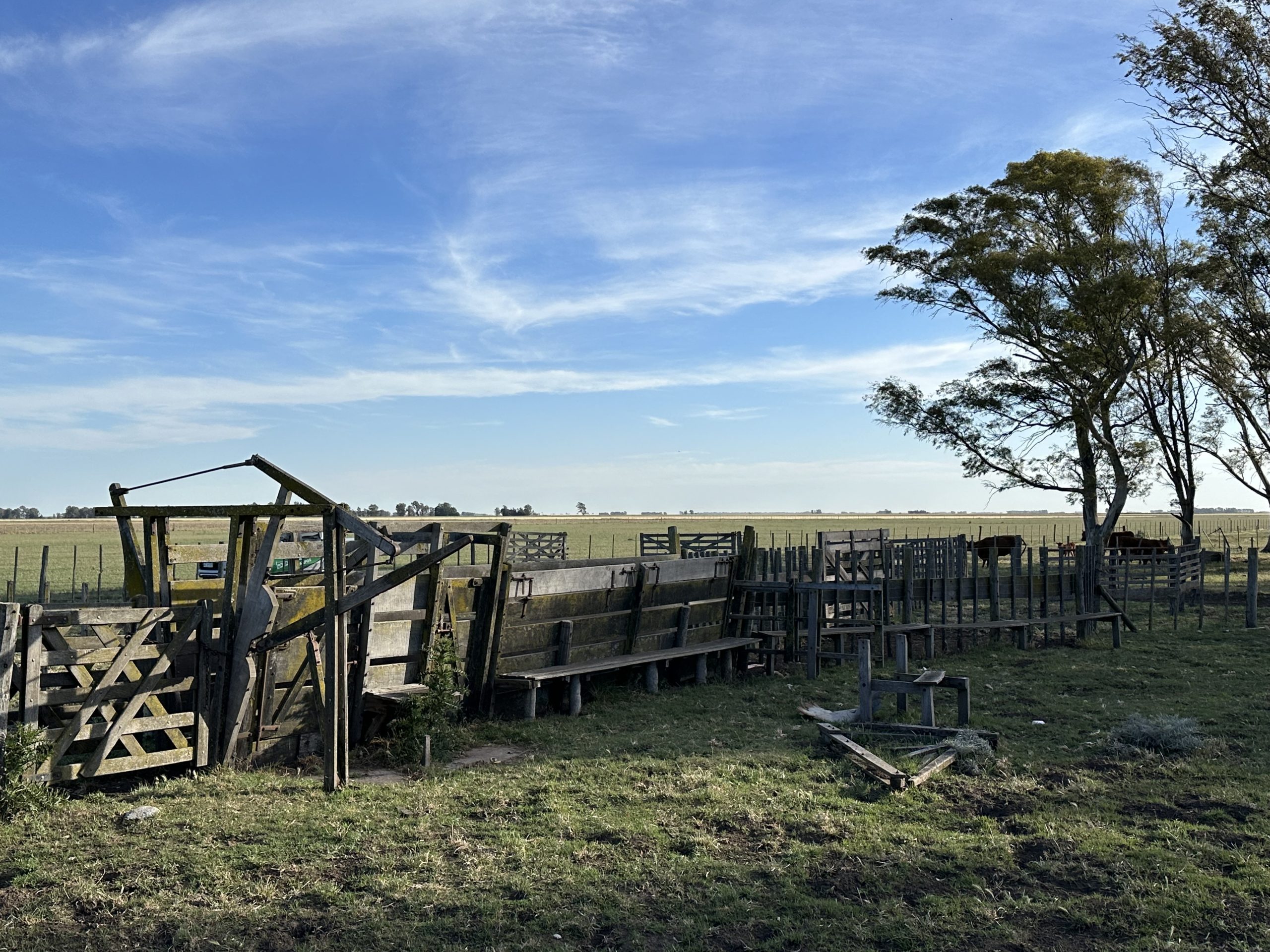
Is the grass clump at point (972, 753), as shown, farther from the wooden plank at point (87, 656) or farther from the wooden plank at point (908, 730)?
the wooden plank at point (87, 656)

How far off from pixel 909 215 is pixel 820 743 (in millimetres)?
31508

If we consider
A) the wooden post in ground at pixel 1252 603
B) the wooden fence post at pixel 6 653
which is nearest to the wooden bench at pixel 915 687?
the wooden fence post at pixel 6 653

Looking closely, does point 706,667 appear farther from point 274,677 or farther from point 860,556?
point 274,677

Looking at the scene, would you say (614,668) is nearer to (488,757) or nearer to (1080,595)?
(488,757)

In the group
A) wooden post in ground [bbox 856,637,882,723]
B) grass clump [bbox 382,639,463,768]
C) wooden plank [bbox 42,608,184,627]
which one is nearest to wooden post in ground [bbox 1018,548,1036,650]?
wooden post in ground [bbox 856,637,882,723]

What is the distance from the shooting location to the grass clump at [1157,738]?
32.6 ft

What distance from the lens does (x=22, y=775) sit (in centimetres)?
773

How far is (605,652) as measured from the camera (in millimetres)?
13391

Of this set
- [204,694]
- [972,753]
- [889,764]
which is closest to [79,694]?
[204,694]

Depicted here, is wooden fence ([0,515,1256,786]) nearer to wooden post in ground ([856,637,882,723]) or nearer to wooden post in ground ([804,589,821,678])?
wooden post in ground ([804,589,821,678])

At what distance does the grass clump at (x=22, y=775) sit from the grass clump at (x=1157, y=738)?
30.8ft

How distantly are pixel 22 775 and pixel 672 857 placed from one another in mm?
4943

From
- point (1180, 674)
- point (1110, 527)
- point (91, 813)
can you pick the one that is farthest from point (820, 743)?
point (1110, 527)

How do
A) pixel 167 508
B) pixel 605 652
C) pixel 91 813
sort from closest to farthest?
1. pixel 91 813
2. pixel 167 508
3. pixel 605 652
